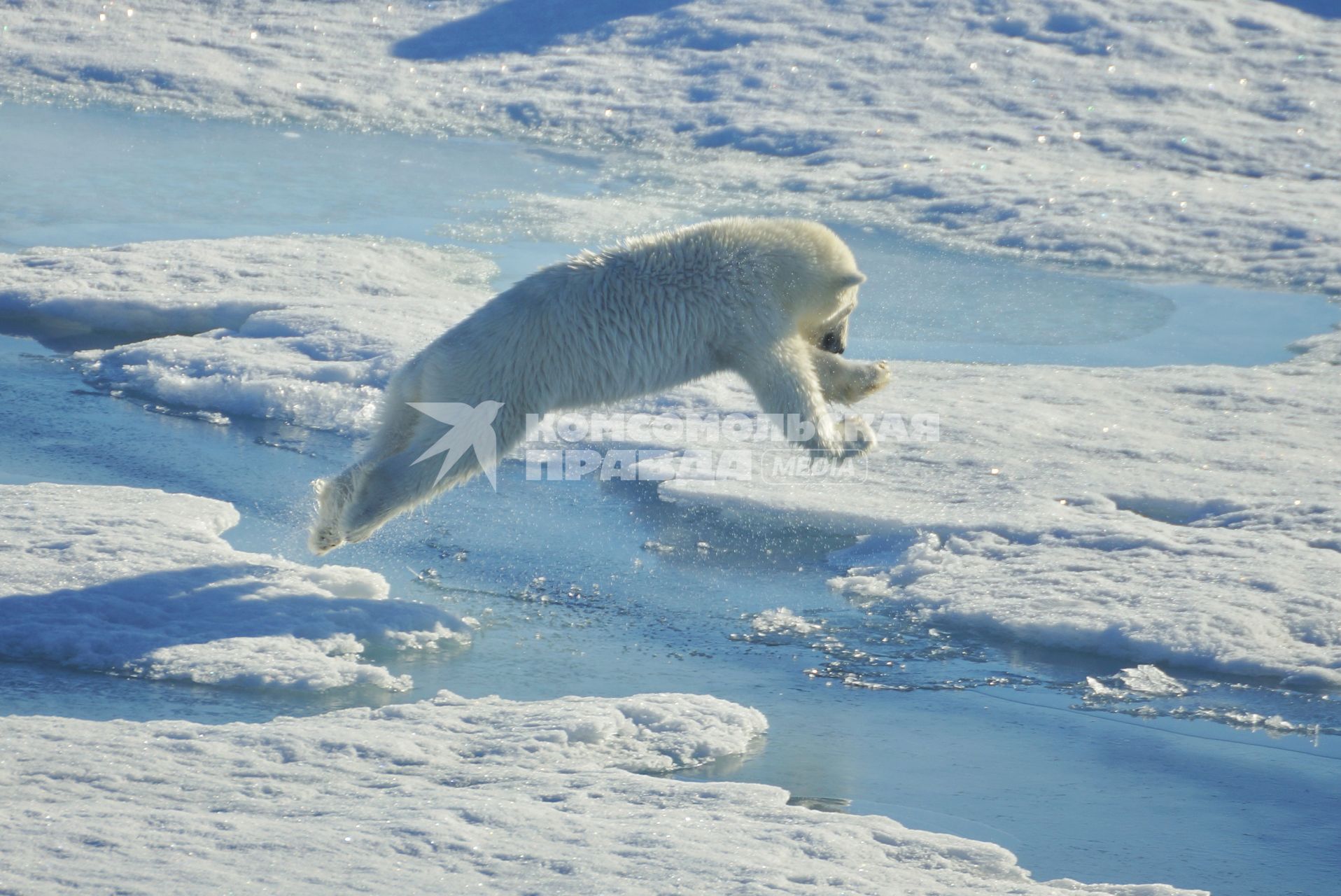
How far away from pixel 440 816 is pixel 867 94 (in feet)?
38.2

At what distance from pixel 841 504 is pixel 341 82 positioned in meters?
9.84

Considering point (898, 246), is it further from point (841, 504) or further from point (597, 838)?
point (597, 838)

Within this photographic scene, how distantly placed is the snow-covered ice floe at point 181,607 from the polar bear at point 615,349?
0.31 meters

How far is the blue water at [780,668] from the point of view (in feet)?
11.9

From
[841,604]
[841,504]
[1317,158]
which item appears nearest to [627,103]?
[1317,158]

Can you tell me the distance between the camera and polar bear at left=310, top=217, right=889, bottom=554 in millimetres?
4527

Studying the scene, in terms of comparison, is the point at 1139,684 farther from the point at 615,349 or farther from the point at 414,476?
the point at 414,476

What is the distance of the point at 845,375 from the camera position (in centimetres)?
512

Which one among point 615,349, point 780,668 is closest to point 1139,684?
point 780,668

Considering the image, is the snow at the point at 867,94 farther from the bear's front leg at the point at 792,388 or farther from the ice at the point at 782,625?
the ice at the point at 782,625

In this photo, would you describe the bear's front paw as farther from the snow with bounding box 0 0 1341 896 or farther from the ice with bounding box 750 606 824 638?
the ice with bounding box 750 606 824 638

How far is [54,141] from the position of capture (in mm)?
11695

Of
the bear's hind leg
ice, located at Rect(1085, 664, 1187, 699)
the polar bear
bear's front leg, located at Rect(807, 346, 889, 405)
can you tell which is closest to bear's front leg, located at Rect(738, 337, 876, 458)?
the polar bear

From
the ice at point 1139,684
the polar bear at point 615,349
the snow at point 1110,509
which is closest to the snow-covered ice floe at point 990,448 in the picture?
the snow at point 1110,509
